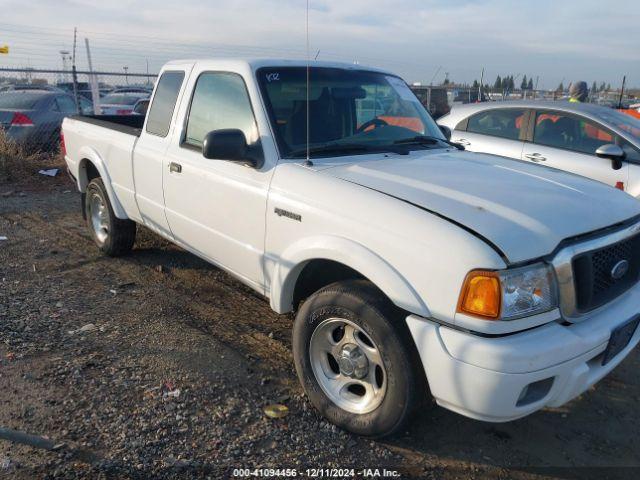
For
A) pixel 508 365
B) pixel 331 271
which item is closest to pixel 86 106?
pixel 331 271

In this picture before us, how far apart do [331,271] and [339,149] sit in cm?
82

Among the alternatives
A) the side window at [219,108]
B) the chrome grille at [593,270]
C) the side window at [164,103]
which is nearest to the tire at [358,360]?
the chrome grille at [593,270]

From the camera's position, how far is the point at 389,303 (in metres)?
2.66

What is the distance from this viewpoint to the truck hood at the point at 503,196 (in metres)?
2.44

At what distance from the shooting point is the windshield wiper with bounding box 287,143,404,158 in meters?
3.38

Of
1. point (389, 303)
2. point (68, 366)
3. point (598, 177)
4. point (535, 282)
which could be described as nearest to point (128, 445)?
point (68, 366)

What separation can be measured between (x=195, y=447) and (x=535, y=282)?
189 centimetres

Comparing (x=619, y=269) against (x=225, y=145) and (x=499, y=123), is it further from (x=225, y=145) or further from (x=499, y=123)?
(x=499, y=123)

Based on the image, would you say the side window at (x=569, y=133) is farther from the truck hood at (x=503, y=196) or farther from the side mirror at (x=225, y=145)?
the side mirror at (x=225, y=145)

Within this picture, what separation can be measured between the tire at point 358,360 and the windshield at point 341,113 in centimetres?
105

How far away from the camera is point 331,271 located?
3.27m

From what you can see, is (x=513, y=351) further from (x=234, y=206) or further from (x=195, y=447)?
(x=234, y=206)

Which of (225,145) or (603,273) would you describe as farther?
(225,145)

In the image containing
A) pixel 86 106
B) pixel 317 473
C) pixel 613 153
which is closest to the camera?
pixel 317 473
